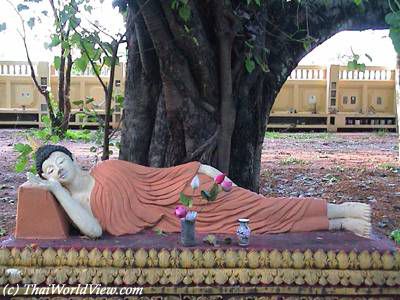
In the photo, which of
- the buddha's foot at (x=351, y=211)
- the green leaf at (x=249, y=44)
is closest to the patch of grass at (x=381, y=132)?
the green leaf at (x=249, y=44)

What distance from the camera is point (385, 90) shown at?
16.2 m

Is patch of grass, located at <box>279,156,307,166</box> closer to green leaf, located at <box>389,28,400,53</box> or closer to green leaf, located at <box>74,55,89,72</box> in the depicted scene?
green leaf, located at <box>74,55,89,72</box>

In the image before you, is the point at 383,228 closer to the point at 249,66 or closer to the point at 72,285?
the point at 249,66

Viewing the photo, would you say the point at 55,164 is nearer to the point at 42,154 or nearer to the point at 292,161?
the point at 42,154

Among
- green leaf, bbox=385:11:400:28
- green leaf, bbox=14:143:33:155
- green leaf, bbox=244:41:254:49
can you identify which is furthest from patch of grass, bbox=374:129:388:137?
green leaf, bbox=385:11:400:28

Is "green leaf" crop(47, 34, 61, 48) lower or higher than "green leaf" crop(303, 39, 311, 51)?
lower

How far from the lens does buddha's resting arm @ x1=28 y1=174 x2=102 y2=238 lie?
2.78 meters

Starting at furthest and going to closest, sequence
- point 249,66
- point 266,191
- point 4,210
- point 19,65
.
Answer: point 19,65 → point 266,191 → point 4,210 → point 249,66

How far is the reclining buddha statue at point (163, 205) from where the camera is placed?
2.96 m

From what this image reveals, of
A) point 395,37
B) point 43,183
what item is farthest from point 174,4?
point 395,37

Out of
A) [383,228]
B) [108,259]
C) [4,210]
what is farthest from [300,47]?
[4,210]

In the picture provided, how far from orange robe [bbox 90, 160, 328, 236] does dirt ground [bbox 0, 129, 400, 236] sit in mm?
1935

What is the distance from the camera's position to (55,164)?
296 centimetres

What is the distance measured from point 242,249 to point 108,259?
0.62 metres
